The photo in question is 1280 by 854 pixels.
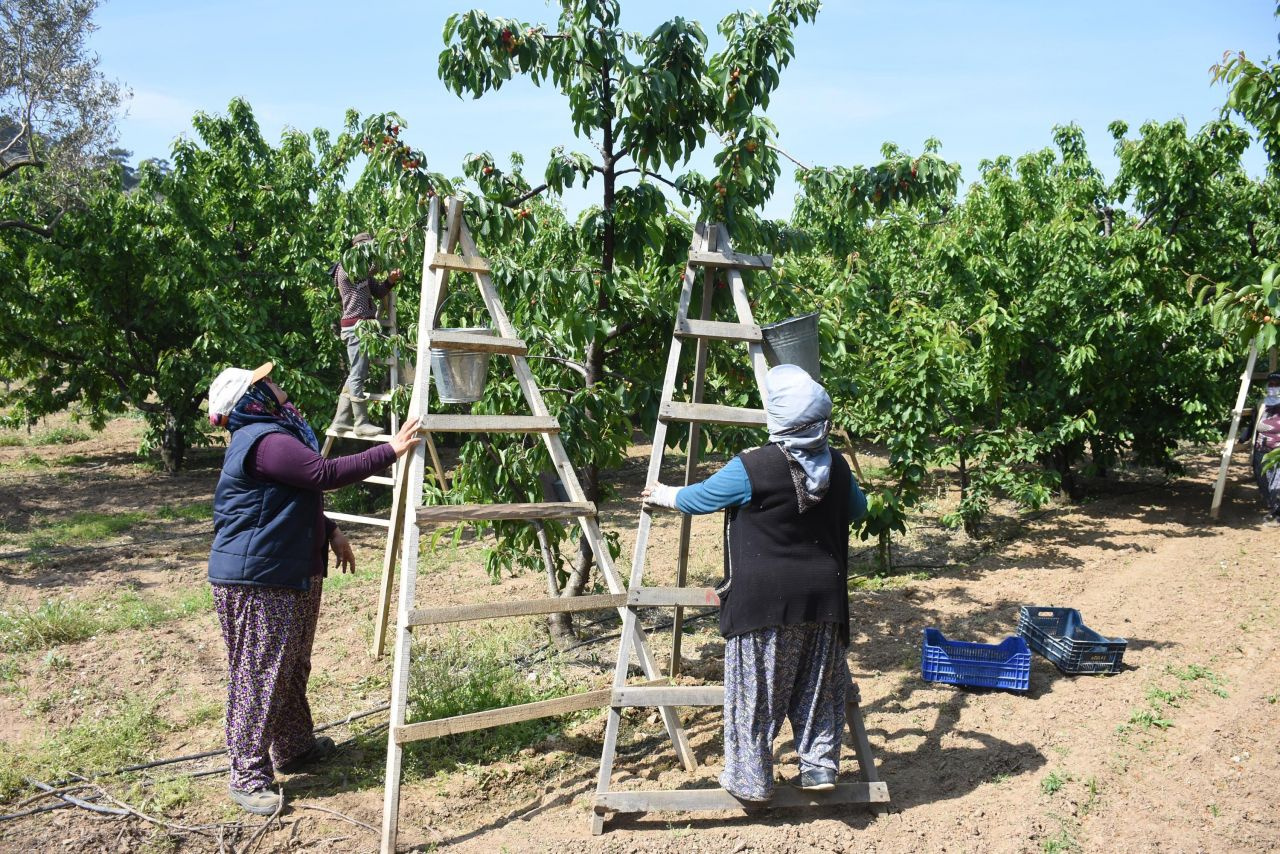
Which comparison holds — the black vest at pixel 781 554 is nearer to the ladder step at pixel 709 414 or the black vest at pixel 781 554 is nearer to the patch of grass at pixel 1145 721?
the ladder step at pixel 709 414

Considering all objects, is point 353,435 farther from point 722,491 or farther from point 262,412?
point 722,491

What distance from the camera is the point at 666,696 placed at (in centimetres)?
377

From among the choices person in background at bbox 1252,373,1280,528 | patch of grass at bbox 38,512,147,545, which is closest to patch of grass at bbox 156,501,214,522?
patch of grass at bbox 38,512,147,545

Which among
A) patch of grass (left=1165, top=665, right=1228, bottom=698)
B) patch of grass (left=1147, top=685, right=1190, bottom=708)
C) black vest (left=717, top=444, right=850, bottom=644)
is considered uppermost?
black vest (left=717, top=444, right=850, bottom=644)

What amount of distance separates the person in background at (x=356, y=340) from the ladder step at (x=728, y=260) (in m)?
3.39

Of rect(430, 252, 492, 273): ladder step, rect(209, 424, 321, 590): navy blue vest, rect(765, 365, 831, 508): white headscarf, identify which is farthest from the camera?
rect(430, 252, 492, 273): ladder step

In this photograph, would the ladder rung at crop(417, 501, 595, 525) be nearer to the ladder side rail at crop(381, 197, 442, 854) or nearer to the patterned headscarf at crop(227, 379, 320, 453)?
the ladder side rail at crop(381, 197, 442, 854)

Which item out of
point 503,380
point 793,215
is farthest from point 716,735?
point 793,215

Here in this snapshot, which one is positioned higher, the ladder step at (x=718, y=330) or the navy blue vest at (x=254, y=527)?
the ladder step at (x=718, y=330)

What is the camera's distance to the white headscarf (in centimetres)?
328

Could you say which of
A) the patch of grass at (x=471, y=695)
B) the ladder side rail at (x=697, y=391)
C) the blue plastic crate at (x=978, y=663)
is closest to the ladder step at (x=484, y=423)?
the ladder side rail at (x=697, y=391)

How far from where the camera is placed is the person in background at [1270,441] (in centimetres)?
829

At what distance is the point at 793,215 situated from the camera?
1700 centimetres

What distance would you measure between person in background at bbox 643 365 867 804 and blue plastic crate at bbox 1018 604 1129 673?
216 centimetres
